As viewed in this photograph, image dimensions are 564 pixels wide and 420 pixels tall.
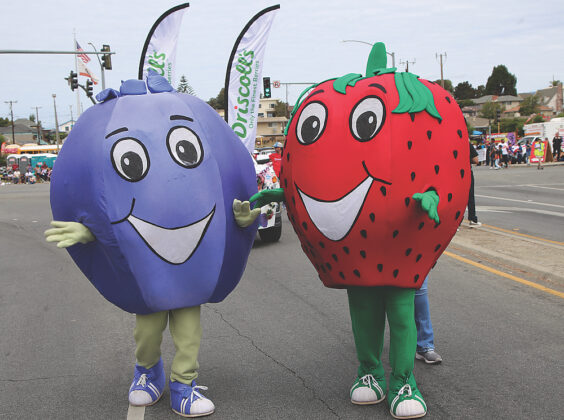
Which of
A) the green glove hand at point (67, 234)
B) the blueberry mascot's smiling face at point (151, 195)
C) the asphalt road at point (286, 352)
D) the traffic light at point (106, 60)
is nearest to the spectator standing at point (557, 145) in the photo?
the traffic light at point (106, 60)

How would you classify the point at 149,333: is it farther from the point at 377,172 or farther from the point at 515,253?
the point at 515,253

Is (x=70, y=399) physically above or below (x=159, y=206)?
below

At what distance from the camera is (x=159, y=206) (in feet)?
11.1

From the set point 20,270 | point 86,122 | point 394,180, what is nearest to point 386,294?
point 394,180

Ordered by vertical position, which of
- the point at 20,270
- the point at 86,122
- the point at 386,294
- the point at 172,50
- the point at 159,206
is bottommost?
the point at 20,270

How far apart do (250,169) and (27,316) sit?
13.2ft

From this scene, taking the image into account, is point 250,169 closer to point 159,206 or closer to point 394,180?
point 159,206

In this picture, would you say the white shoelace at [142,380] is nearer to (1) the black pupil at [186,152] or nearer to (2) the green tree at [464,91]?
(1) the black pupil at [186,152]

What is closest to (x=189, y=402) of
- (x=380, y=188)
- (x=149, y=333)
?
(x=149, y=333)

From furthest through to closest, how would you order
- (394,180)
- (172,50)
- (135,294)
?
(172,50) → (135,294) → (394,180)

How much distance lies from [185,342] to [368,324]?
116 centimetres

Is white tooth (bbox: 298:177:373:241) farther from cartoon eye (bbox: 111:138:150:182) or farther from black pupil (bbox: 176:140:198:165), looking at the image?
cartoon eye (bbox: 111:138:150:182)

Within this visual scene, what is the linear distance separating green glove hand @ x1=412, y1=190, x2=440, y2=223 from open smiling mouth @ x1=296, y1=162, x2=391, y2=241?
186 millimetres

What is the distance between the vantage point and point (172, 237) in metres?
3.45
